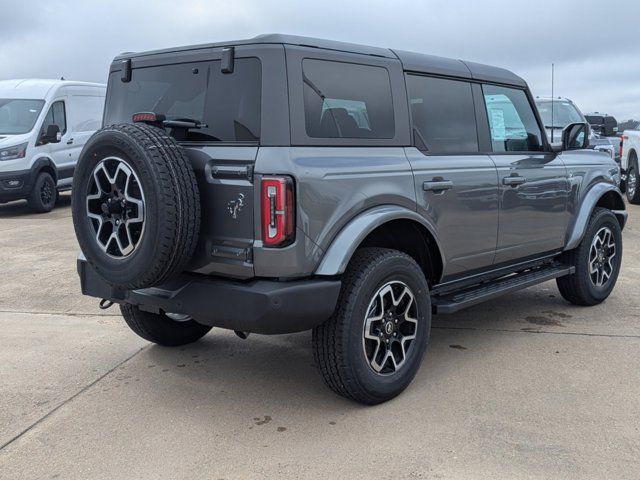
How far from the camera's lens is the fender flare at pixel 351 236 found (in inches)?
128

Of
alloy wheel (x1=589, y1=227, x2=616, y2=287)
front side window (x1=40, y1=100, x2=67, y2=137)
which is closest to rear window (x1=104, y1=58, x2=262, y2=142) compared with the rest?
alloy wheel (x1=589, y1=227, x2=616, y2=287)

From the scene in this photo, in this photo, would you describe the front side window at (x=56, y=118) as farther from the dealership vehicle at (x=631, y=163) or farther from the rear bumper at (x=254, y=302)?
the dealership vehicle at (x=631, y=163)

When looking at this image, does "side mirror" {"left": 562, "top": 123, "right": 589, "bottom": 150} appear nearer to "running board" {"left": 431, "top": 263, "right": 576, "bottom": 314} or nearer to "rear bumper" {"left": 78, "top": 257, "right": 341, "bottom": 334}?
"running board" {"left": 431, "top": 263, "right": 576, "bottom": 314}

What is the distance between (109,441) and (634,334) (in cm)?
360

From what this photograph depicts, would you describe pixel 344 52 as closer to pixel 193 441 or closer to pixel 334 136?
pixel 334 136

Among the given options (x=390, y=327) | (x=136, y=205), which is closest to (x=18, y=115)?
(x=136, y=205)

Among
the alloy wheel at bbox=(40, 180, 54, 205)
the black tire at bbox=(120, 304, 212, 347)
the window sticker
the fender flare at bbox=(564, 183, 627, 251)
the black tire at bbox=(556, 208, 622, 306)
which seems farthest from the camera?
the alloy wheel at bbox=(40, 180, 54, 205)

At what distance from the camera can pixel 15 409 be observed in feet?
11.8

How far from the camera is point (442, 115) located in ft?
13.7

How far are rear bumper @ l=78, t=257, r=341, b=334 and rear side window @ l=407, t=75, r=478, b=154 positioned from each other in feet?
4.11

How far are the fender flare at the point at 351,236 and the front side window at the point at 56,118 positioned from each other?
1023 centimetres

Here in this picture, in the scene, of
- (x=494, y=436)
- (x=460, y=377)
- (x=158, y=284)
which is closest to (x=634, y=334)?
(x=460, y=377)

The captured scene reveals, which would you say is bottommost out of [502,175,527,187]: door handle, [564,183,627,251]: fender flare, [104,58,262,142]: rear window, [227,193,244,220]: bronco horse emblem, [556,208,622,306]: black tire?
[556,208,622,306]: black tire

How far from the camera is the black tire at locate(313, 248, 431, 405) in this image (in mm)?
3342
